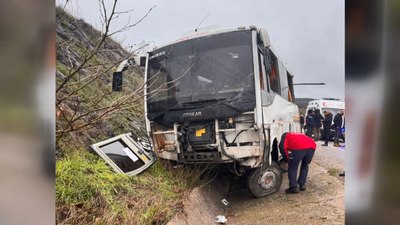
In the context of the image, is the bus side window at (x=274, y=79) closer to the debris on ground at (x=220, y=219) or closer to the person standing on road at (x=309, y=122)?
the person standing on road at (x=309, y=122)

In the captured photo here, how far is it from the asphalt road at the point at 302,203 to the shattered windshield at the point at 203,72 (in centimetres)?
104

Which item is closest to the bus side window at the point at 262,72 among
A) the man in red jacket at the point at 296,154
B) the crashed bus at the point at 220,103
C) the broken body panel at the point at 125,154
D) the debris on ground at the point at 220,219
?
the crashed bus at the point at 220,103

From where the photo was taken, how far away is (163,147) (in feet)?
12.0

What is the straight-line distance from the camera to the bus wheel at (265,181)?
11.9ft

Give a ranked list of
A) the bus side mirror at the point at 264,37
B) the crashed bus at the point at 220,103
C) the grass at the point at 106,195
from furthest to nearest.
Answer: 1. the crashed bus at the point at 220,103
2. the bus side mirror at the point at 264,37
3. the grass at the point at 106,195

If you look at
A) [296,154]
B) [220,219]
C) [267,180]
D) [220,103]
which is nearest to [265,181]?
[267,180]

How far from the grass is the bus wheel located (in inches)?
29.0

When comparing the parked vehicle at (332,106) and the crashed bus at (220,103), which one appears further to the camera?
the crashed bus at (220,103)

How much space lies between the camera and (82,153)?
3.18 m

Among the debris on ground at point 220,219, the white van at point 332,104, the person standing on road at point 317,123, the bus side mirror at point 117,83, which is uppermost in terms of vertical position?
the bus side mirror at point 117,83

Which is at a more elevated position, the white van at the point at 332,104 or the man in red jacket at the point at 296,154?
the white van at the point at 332,104

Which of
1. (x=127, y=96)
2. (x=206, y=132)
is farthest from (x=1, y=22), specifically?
(x=206, y=132)

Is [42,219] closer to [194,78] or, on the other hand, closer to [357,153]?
[357,153]

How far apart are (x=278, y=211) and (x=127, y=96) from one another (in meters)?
1.88
